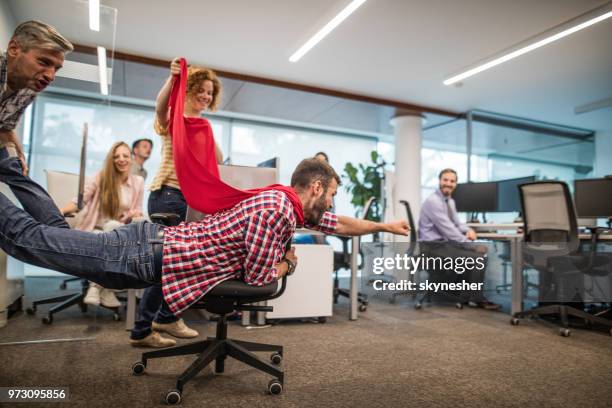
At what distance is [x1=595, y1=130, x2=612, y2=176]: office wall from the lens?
720 centimetres

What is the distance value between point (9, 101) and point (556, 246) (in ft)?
11.2

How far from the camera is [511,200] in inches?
178

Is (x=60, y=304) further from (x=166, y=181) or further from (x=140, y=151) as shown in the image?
(x=140, y=151)

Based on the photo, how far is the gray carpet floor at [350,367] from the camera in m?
1.51

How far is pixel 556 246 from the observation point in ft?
9.82

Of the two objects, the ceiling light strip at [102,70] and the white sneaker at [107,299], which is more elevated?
the ceiling light strip at [102,70]

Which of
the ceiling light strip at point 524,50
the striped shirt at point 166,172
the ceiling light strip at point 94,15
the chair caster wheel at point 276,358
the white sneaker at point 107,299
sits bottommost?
the chair caster wheel at point 276,358

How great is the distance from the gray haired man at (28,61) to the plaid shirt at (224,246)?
2.47 feet

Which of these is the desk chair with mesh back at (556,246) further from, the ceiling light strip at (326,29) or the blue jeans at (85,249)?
the blue jeans at (85,249)

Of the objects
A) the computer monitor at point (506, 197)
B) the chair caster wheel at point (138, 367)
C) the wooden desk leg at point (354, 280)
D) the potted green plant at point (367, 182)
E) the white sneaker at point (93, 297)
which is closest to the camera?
the chair caster wheel at point (138, 367)

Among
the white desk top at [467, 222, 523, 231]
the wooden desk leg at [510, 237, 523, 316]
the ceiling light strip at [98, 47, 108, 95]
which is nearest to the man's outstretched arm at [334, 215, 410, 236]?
the ceiling light strip at [98, 47, 108, 95]

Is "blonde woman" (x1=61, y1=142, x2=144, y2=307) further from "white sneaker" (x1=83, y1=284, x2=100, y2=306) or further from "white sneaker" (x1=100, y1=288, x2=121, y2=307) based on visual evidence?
"white sneaker" (x1=83, y1=284, x2=100, y2=306)

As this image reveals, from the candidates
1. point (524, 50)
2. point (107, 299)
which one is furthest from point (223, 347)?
point (524, 50)

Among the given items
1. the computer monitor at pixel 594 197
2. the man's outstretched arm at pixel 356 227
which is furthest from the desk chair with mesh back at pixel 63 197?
the computer monitor at pixel 594 197
